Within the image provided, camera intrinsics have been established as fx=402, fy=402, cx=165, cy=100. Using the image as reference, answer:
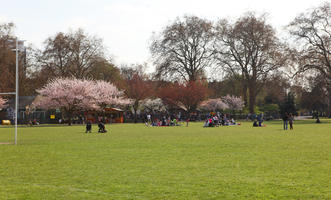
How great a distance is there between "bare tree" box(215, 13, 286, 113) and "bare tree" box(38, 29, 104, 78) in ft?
71.9

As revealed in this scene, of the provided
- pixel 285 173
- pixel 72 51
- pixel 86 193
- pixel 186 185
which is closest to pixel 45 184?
pixel 86 193

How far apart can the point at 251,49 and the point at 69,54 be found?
31.4 meters

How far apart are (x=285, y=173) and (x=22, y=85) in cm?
7177

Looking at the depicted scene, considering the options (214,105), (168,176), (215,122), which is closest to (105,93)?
(215,122)

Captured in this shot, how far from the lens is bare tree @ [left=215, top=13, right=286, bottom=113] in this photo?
63.7 m

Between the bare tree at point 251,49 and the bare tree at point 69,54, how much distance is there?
21914mm

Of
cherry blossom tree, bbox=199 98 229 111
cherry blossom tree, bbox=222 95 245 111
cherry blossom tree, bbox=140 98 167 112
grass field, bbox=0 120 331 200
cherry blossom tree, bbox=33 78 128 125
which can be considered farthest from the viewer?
cherry blossom tree, bbox=199 98 229 111

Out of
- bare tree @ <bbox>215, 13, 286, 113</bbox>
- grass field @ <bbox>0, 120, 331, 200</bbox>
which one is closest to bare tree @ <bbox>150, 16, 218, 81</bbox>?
bare tree @ <bbox>215, 13, 286, 113</bbox>

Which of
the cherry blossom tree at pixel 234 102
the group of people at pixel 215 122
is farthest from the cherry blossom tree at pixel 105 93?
the cherry blossom tree at pixel 234 102

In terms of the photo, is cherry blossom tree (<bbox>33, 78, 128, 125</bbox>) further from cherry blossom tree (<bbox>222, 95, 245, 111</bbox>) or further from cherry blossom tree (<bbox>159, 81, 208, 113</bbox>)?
cherry blossom tree (<bbox>222, 95, 245, 111</bbox>)

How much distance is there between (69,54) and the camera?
232 feet

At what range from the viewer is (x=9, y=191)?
8328 mm

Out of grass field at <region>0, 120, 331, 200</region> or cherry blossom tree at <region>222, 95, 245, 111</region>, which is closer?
grass field at <region>0, 120, 331, 200</region>

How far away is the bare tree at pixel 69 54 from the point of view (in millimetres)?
68875
